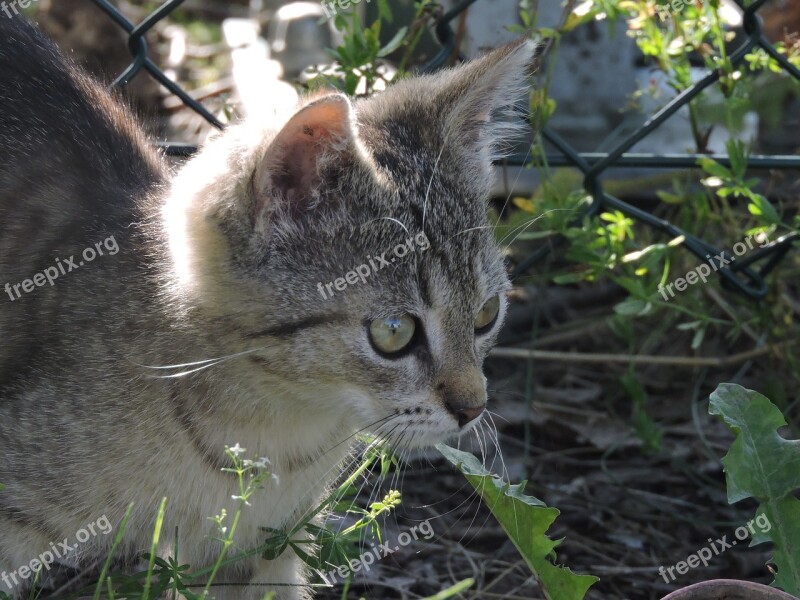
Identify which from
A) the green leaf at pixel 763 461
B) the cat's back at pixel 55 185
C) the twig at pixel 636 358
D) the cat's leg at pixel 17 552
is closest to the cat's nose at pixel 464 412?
the green leaf at pixel 763 461

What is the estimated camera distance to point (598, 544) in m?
3.08

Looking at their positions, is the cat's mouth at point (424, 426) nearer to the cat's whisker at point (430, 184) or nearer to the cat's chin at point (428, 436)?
the cat's chin at point (428, 436)

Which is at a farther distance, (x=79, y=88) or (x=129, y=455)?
(x=79, y=88)

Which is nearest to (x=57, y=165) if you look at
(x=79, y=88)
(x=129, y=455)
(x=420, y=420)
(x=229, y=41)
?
(x=79, y=88)

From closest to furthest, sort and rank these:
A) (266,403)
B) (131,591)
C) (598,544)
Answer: (131,591) < (266,403) < (598,544)

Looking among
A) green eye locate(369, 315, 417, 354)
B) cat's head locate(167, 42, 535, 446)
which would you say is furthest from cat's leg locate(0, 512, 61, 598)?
green eye locate(369, 315, 417, 354)

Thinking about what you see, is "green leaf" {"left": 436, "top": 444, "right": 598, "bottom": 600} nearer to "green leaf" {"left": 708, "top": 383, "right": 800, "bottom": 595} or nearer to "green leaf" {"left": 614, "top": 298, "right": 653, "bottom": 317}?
"green leaf" {"left": 708, "top": 383, "right": 800, "bottom": 595}

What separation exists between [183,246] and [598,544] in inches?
63.2

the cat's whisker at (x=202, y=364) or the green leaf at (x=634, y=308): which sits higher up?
the cat's whisker at (x=202, y=364)

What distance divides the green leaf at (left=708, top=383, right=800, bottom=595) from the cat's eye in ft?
1.74

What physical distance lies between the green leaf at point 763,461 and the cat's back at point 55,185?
144 cm

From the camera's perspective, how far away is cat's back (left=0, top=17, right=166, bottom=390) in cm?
248

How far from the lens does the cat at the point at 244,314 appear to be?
2.15 meters

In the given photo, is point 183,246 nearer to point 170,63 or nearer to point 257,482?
point 257,482
